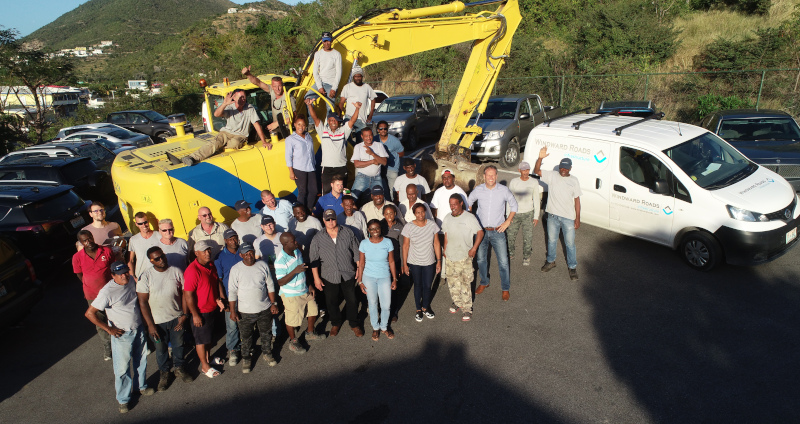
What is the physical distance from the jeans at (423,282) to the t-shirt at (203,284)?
7.75ft

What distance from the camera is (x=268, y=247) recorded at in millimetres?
5656

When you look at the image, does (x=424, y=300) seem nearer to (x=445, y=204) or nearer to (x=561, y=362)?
(x=445, y=204)

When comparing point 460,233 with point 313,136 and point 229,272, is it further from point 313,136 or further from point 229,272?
point 313,136

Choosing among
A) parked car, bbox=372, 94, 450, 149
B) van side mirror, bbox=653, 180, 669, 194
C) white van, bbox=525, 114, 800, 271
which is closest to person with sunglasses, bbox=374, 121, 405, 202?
white van, bbox=525, 114, 800, 271

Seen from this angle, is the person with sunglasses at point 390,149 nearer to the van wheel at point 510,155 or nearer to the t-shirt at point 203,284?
the t-shirt at point 203,284

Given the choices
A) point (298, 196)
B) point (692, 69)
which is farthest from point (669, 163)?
point (692, 69)

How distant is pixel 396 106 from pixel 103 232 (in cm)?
1023

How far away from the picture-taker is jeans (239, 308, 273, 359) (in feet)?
17.2

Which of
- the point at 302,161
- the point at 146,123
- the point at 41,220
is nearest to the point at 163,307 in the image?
the point at 302,161

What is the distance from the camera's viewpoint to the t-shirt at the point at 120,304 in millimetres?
4703

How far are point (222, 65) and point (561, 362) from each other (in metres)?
40.7

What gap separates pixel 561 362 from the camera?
5.02 meters

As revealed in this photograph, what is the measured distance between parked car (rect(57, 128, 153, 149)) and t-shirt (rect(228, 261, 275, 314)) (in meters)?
14.7

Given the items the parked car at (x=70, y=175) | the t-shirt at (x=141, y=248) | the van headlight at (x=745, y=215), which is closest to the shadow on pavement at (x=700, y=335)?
the van headlight at (x=745, y=215)
